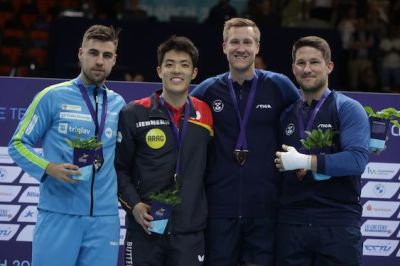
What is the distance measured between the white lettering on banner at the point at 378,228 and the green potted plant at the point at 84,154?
329cm

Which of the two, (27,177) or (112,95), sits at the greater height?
(112,95)

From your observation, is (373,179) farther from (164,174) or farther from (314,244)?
(164,174)

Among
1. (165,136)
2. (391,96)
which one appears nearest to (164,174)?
(165,136)

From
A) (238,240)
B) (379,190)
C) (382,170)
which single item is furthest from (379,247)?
(238,240)

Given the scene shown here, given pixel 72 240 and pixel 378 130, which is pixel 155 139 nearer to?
pixel 72 240

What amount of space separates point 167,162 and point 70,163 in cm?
66

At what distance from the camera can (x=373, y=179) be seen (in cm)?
816

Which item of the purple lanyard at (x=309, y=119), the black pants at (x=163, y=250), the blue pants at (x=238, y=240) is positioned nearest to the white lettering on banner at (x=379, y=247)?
the blue pants at (x=238, y=240)

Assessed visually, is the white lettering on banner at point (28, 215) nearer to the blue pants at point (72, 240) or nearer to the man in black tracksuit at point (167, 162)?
the blue pants at point (72, 240)

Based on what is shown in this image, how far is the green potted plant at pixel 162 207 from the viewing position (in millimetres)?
5730

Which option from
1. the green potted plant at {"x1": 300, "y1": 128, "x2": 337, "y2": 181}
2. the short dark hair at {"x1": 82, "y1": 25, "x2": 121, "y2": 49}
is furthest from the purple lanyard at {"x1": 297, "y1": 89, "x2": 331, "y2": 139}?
the short dark hair at {"x1": 82, "y1": 25, "x2": 121, "y2": 49}

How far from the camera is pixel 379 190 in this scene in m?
8.16

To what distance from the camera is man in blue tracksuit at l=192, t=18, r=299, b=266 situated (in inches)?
239

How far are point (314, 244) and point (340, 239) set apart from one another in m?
0.18
